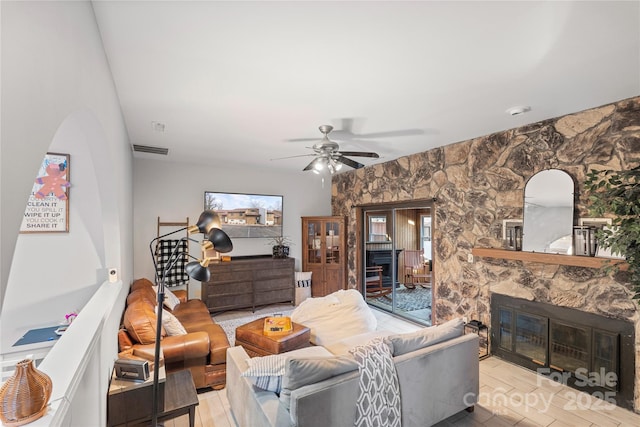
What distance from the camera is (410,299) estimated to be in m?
5.71

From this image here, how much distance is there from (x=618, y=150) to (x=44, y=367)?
4.41 meters

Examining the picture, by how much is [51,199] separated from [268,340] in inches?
113

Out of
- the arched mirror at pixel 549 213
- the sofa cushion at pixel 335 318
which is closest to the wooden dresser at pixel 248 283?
the sofa cushion at pixel 335 318

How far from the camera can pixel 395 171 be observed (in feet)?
17.0

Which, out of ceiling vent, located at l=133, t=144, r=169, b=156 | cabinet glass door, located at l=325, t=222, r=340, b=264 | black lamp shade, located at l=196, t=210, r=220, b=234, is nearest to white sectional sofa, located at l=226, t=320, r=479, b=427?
black lamp shade, located at l=196, t=210, r=220, b=234

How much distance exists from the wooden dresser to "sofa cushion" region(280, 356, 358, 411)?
360 cm

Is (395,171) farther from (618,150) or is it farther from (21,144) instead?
(21,144)

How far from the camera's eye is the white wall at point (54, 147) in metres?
0.71

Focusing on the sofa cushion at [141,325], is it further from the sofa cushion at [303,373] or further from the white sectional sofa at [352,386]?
the sofa cushion at [303,373]

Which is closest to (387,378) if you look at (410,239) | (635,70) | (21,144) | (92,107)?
(21,144)

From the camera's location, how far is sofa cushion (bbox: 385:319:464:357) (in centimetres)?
221

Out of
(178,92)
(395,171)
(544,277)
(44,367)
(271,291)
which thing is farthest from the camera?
(271,291)

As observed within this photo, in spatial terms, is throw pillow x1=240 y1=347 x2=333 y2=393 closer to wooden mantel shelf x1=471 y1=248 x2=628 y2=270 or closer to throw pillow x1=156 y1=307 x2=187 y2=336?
throw pillow x1=156 y1=307 x2=187 y2=336

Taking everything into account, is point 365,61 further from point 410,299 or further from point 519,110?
point 410,299
